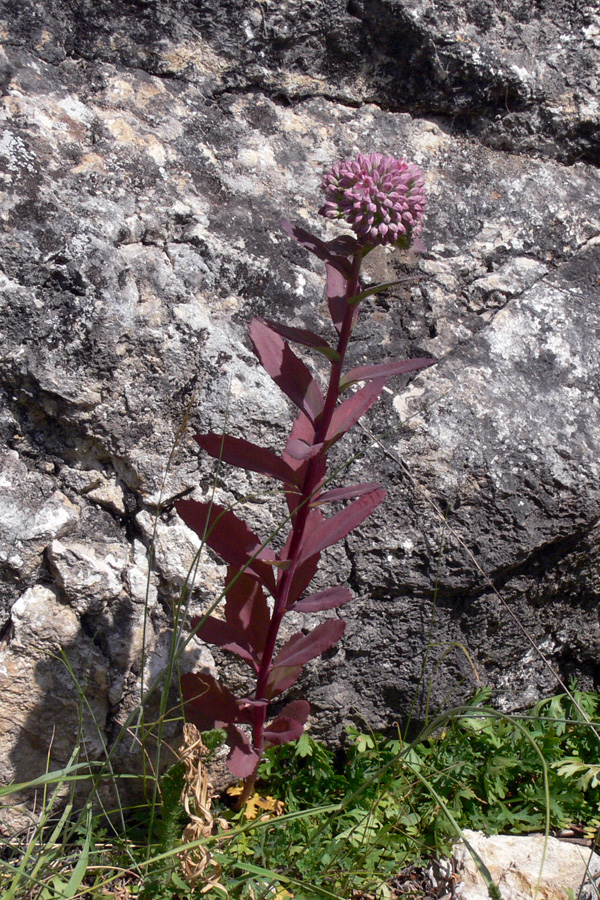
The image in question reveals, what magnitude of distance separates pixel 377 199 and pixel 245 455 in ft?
2.13

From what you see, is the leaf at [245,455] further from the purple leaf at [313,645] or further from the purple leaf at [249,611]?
the purple leaf at [313,645]

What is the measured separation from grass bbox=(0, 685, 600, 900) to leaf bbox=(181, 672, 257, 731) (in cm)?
15

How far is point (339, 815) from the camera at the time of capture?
5.84 feet

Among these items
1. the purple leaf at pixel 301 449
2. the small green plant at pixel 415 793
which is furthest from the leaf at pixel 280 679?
the purple leaf at pixel 301 449

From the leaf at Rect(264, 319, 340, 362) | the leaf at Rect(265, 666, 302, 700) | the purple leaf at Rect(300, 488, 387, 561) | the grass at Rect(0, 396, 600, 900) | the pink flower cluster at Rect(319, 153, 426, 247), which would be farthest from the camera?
the leaf at Rect(265, 666, 302, 700)

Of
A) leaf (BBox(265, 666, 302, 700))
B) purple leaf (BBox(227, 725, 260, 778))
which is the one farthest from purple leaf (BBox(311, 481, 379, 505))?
purple leaf (BBox(227, 725, 260, 778))

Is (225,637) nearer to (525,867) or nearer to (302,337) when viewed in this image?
(302,337)

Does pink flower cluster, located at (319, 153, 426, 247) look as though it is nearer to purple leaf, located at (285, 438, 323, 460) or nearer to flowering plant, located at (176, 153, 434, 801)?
flowering plant, located at (176, 153, 434, 801)

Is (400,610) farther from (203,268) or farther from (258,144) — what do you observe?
(258,144)

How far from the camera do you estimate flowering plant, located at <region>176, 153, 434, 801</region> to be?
4.94 ft

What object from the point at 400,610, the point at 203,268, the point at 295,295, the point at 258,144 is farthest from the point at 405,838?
the point at 258,144

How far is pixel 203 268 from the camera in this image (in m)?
2.13

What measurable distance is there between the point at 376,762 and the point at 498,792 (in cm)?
39

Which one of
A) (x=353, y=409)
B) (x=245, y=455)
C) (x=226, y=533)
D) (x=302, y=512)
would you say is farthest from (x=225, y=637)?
(x=353, y=409)
